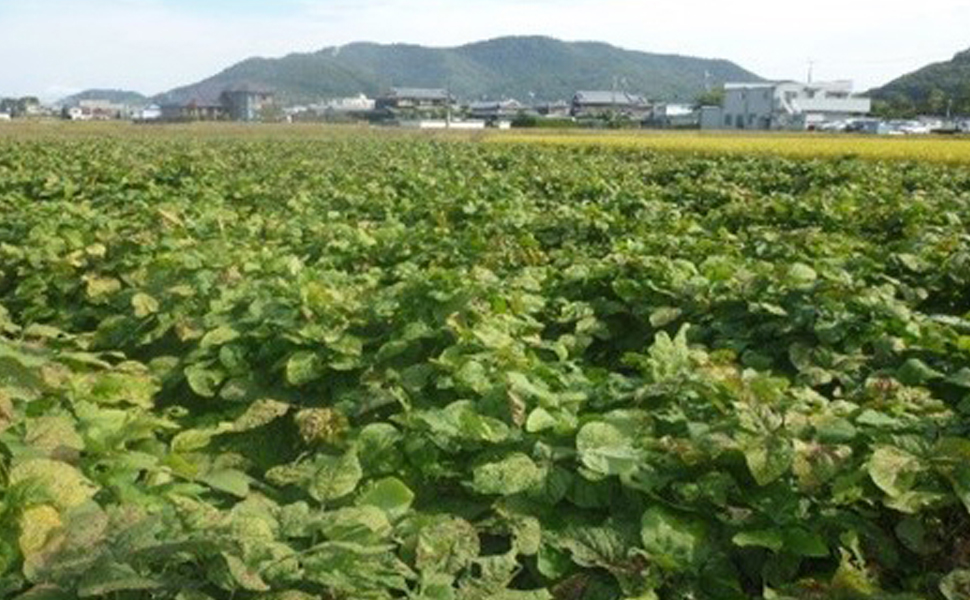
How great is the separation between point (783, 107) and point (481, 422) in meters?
91.9

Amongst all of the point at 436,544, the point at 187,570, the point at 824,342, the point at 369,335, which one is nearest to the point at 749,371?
the point at 824,342

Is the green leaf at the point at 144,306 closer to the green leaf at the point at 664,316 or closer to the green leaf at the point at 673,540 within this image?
the green leaf at the point at 664,316

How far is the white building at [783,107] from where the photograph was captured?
8700cm

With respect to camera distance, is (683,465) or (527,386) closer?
(683,465)

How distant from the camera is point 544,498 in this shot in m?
2.82

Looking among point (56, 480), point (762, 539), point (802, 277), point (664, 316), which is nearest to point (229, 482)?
point (56, 480)

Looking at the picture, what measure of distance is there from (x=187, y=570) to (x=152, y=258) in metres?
4.65

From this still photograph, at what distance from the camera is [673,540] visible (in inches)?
102

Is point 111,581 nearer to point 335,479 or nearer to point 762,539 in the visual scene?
point 335,479

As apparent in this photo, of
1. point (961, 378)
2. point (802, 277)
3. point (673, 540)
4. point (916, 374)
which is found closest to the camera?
point (673, 540)

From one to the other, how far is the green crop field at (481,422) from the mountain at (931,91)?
97910 millimetres

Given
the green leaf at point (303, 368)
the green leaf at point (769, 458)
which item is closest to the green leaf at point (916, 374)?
the green leaf at point (769, 458)

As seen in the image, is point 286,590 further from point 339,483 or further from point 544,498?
point 544,498

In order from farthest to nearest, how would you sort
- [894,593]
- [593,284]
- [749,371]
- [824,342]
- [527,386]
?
[593,284], [824,342], [749,371], [527,386], [894,593]
